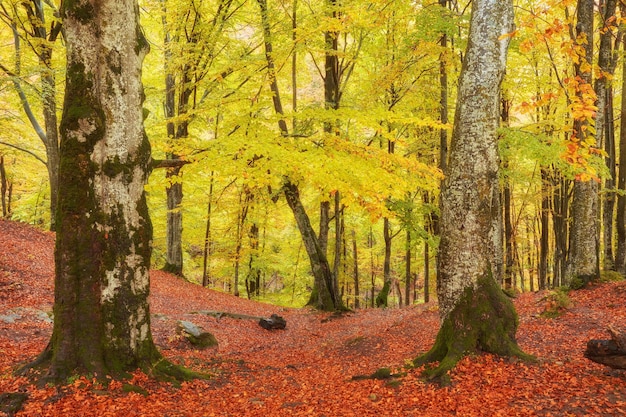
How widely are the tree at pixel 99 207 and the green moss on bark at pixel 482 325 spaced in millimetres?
4733

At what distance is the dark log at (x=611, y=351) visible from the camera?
208 inches

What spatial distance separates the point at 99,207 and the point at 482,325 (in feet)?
19.6

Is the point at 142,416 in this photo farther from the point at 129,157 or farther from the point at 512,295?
the point at 512,295

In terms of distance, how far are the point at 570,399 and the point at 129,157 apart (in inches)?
265

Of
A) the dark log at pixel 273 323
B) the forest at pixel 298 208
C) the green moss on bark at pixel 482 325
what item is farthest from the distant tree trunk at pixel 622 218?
the dark log at pixel 273 323

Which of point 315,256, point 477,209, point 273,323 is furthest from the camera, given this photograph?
point 315,256

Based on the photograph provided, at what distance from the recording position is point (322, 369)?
868 centimetres

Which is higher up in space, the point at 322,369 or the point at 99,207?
the point at 99,207

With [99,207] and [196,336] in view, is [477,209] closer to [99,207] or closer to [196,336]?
[99,207]

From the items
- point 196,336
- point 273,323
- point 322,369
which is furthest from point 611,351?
point 273,323

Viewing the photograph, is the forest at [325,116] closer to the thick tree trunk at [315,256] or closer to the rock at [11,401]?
the thick tree trunk at [315,256]

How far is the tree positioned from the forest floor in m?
0.59

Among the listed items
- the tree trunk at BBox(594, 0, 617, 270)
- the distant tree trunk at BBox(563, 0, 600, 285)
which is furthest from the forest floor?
the tree trunk at BBox(594, 0, 617, 270)

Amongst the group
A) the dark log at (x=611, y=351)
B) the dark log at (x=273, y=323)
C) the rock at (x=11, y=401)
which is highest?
the dark log at (x=611, y=351)
